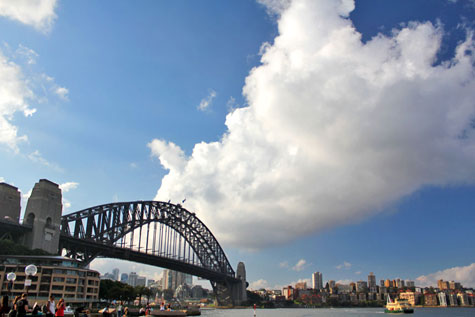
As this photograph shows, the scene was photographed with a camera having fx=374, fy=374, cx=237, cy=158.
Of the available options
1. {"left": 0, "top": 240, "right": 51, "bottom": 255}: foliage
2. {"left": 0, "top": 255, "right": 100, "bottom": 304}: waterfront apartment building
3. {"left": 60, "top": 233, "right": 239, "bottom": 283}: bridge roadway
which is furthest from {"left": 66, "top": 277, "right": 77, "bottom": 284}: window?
{"left": 60, "top": 233, "right": 239, "bottom": 283}: bridge roadway

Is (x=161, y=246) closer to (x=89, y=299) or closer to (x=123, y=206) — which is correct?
(x=123, y=206)

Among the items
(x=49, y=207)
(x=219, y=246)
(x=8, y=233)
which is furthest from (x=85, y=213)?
(x=219, y=246)

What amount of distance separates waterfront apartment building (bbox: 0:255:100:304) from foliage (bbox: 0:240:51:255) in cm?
159

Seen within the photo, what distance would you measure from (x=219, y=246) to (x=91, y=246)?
74.6 m

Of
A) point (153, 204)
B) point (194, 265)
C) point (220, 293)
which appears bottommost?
point (220, 293)

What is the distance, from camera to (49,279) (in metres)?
61.7

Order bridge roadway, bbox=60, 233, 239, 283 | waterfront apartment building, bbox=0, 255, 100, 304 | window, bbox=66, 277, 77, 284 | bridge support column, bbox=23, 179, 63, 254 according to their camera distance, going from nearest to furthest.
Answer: waterfront apartment building, bbox=0, 255, 100, 304 < window, bbox=66, 277, 77, 284 < bridge support column, bbox=23, 179, 63, 254 < bridge roadway, bbox=60, 233, 239, 283

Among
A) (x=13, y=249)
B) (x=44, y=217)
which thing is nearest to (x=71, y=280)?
(x=13, y=249)

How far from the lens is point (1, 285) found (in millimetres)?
57781

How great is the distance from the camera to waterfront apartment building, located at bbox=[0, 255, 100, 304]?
58750mm

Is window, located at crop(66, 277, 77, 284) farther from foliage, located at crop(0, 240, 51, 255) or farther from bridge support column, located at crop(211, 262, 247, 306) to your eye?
bridge support column, located at crop(211, 262, 247, 306)

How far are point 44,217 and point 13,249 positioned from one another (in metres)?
9.30

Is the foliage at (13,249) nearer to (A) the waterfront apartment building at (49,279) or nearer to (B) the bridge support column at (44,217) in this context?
(A) the waterfront apartment building at (49,279)

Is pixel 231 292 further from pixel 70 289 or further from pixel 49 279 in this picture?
pixel 49 279
